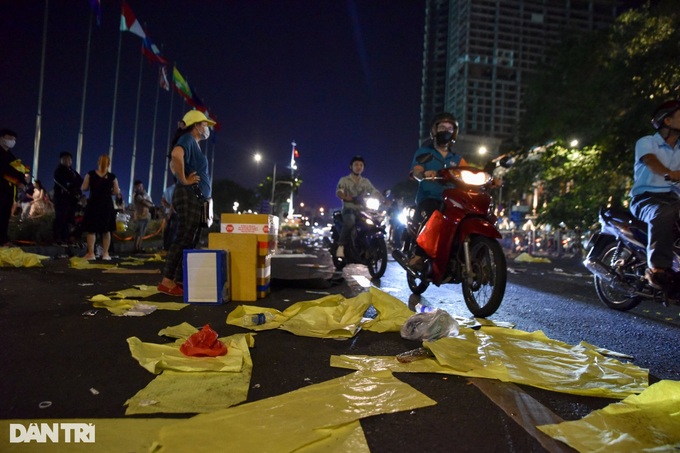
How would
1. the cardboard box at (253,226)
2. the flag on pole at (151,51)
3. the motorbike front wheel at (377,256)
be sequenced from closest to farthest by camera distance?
1. the cardboard box at (253,226)
2. the motorbike front wheel at (377,256)
3. the flag on pole at (151,51)

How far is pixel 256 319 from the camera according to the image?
3.37 m

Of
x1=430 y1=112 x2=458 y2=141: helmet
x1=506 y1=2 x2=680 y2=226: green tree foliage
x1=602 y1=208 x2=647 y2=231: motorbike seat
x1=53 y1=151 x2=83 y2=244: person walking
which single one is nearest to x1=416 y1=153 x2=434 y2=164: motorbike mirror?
x1=430 y1=112 x2=458 y2=141: helmet

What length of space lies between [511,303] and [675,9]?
8.55m

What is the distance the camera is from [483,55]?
12156cm

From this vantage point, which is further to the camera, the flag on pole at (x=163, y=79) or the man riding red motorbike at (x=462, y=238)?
the flag on pole at (x=163, y=79)

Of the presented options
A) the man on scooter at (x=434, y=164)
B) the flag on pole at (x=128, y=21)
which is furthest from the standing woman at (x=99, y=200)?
the flag on pole at (x=128, y=21)

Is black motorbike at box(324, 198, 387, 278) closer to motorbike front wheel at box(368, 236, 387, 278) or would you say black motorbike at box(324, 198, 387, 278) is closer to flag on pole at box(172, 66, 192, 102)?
motorbike front wheel at box(368, 236, 387, 278)

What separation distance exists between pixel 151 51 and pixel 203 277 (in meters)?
20.1

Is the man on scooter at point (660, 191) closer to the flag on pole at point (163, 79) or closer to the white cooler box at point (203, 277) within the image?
the white cooler box at point (203, 277)

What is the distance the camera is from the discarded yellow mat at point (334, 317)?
323cm

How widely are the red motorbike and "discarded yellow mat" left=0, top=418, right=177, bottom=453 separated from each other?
3.01 m

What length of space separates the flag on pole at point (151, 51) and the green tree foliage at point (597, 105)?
1667 cm

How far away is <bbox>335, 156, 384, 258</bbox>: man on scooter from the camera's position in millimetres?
7363

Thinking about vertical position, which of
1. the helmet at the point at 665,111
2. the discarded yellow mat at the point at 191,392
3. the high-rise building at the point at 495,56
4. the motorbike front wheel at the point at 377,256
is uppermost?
the high-rise building at the point at 495,56
